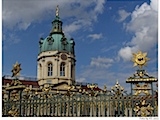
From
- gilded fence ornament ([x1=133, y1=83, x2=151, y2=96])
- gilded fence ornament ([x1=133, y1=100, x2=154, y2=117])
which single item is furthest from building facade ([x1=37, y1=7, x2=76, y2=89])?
gilded fence ornament ([x1=133, y1=100, x2=154, y2=117])

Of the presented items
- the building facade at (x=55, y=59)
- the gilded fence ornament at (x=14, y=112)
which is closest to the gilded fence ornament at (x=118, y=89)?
the gilded fence ornament at (x=14, y=112)

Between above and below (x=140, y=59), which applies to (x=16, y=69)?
below

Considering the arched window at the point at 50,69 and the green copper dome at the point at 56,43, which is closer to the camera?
the green copper dome at the point at 56,43

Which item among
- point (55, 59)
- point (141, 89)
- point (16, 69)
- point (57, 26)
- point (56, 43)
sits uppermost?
point (57, 26)

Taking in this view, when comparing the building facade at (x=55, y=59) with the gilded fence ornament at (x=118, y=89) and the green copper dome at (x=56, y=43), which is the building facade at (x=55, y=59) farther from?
the gilded fence ornament at (x=118, y=89)

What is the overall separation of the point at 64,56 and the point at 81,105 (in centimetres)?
1820

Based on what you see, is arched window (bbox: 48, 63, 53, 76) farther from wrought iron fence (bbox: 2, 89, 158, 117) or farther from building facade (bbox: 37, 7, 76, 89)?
wrought iron fence (bbox: 2, 89, 158, 117)

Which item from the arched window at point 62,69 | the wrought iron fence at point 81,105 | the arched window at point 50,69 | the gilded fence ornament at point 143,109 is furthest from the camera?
the arched window at point 62,69

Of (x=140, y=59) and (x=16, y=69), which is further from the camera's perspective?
(x=16, y=69)

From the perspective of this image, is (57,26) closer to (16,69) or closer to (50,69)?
(50,69)

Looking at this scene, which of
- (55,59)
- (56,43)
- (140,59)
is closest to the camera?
(140,59)

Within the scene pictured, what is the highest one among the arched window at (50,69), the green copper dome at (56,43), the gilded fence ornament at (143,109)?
the green copper dome at (56,43)

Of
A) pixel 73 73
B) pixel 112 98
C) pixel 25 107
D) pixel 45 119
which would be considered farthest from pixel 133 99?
pixel 73 73

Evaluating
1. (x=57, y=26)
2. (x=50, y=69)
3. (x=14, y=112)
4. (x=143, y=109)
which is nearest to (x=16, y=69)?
(x=14, y=112)
